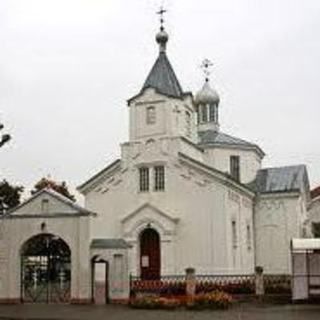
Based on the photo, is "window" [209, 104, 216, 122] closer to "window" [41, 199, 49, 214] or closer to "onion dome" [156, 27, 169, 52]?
"onion dome" [156, 27, 169, 52]

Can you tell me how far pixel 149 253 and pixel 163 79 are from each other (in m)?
9.75

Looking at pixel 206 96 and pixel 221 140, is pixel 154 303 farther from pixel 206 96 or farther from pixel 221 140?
pixel 206 96

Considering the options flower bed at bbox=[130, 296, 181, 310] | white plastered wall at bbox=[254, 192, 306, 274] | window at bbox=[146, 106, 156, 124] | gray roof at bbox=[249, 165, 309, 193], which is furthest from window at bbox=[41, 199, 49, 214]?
gray roof at bbox=[249, 165, 309, 193]

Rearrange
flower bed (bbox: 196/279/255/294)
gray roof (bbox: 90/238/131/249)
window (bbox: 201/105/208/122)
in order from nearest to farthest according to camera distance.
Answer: gray roof (bbox: 90/238/131/249) → flower bed (bbox: 196/279/255/294) → window (bbox: 201/105/208/122)

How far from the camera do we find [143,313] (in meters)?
24.8

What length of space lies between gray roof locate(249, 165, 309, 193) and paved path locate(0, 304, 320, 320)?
17197 millimetres

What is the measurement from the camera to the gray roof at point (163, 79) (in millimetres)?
40188

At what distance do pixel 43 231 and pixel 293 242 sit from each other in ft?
32.8

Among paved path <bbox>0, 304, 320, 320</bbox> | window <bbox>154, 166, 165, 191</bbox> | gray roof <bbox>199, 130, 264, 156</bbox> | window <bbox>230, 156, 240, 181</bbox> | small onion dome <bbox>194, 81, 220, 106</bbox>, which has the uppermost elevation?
small onion dome <bbox>194, 81, 220, 106</bbox>

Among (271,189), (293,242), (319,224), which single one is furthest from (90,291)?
(319,224)

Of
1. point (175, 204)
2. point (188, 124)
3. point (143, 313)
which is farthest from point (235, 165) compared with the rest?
point (143, 313)

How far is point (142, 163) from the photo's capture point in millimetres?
39125

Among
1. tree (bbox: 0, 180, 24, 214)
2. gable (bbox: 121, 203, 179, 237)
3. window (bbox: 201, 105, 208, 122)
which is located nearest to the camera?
gable (bbox: 121, 203, 179, 237)

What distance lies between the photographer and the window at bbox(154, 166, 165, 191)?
1530 inches
